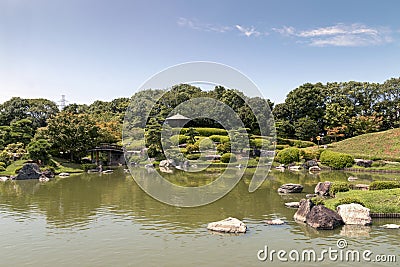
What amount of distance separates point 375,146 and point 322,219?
141 feet

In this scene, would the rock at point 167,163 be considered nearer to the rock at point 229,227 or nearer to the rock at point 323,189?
the rock at point 323,189

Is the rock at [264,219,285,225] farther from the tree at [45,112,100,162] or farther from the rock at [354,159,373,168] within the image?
the tree at [45,112,100,162]

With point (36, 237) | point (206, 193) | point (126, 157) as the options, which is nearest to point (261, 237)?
point (36, 237)

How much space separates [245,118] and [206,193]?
4336 centimetres

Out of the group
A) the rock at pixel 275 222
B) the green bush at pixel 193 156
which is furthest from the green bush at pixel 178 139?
the rock at pixel 275 222

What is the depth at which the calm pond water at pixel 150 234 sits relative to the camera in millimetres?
14414

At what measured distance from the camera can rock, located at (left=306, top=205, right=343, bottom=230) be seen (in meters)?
17.9

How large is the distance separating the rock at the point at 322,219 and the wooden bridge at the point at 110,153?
38.5m

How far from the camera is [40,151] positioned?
44.6m

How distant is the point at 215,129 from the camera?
71.0 m

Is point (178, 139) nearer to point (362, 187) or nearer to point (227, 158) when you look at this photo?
point (227, 158)

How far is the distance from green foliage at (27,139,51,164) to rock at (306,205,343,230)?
36.3 m

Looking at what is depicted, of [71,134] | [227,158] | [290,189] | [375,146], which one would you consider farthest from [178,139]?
[290,189]

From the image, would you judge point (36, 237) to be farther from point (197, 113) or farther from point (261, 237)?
point (197, 113)
